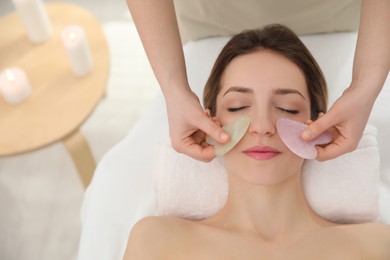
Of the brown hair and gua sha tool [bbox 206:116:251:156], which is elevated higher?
the brown hair

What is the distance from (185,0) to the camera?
1.67 m

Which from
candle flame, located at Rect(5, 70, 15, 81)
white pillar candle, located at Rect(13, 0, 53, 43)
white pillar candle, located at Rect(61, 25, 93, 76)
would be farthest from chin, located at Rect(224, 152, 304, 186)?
white pillar candle, located at Rect(13, 0, 53, 43)

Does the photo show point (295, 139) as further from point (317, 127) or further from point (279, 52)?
point (279, 52)

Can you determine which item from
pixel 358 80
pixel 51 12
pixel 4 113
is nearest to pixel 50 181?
pixel 4 113

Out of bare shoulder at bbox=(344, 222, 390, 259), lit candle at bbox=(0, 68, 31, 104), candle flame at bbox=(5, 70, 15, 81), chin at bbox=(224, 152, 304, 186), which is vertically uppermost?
candle flame at bbox=(5, 70, 15, 81)

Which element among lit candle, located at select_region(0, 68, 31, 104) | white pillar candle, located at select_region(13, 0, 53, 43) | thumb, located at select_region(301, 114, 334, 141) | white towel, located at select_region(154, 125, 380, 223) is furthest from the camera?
white pillar candle, located at select_region(13, 0, 53, 43)

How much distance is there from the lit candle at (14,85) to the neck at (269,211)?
101 cm

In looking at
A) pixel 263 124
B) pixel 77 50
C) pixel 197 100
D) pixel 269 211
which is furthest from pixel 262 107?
pixel 77 50

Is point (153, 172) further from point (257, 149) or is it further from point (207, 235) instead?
point (257, 149)

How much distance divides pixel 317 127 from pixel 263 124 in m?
0.12

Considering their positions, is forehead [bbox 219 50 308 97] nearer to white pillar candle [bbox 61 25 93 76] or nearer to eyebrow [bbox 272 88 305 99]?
eyebrow [bbox 272 88 305 99]

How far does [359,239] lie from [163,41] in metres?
0.69

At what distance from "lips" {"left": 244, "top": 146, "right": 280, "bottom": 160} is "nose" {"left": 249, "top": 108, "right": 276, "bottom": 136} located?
1.4 inches

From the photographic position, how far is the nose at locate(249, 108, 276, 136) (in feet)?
3.84
